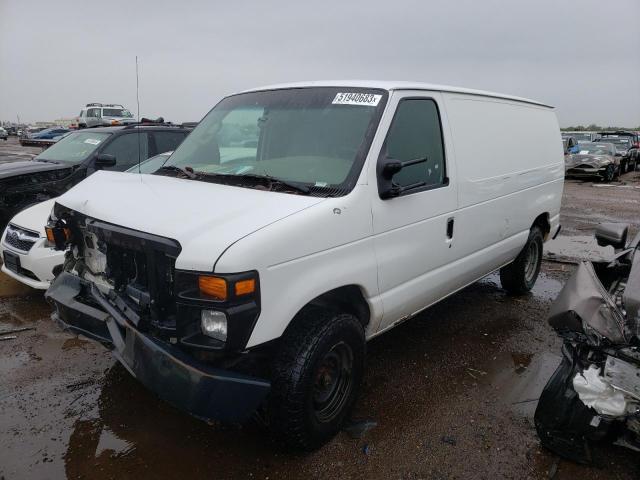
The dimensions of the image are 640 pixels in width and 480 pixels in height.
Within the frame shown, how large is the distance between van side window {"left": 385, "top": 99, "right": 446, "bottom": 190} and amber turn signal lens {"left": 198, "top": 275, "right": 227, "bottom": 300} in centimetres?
144

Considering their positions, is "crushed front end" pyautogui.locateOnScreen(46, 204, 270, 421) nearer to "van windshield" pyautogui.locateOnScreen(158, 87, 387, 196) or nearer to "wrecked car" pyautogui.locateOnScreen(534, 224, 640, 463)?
"van windshield" pyautogui.locateOnScreen(158, 87, 387, 196)

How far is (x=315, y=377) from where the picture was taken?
2.66 meters

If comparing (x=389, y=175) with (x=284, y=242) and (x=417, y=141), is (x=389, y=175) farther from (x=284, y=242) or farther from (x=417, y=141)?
(x=284, y=242)

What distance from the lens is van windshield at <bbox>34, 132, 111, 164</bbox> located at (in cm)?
676

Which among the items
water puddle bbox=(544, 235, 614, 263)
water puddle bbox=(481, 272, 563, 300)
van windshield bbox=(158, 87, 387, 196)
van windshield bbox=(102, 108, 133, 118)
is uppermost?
van windshield bbox=(102, 108, 133, 118)

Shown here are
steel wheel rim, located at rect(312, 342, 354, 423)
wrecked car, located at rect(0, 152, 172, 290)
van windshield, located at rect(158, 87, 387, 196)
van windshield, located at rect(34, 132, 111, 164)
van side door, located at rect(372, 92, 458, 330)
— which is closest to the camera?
steel wheel rim, located at rect(312, 342, 354, 423)

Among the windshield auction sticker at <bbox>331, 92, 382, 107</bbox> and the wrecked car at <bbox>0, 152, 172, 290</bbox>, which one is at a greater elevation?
the windshield auction sticker at <bbox>331, 92, 382, 107</bbox>

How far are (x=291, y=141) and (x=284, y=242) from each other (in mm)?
1098

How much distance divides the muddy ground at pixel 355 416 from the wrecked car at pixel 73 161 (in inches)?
85.4

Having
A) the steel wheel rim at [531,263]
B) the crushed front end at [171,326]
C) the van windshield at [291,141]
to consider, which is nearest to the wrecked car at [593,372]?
the van windshield at [291,141]

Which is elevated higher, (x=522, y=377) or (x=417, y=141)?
(x=417, y=141)

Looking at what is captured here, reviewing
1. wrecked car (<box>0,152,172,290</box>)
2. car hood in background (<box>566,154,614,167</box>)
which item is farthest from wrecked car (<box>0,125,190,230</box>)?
car hood in background (<box>566,154,614,167</box>)

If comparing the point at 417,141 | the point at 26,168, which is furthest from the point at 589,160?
the point at 26,168

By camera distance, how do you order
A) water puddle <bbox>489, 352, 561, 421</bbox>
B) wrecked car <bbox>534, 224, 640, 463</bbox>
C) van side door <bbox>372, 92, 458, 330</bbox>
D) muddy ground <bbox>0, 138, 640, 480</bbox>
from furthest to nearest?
water puddle <bbox>489, 352, 561, 421</bbox> < van side door <bbox>372, 92, 458, 330</bbox> < muddy ground <bbox>0, 138, 640, 480</bbox> < wrecked car <bbox>534, 224, 640, 463</bbox>
